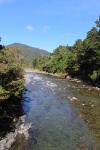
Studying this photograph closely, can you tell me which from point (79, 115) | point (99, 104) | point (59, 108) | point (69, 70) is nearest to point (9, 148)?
point (79, 115)

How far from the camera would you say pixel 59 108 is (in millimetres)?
38438

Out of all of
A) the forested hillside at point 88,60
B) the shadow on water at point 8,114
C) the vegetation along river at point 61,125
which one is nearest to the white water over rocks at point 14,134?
the vegetation along river at point 61,125

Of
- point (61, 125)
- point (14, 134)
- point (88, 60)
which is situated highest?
point (88, 60)

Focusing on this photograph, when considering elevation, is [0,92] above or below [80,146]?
above

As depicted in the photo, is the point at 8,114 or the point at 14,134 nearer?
the point at 14,134

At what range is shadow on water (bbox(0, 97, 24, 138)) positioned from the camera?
82.5ft

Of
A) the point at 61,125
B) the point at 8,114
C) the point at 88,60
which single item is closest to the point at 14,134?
the point at 8,114

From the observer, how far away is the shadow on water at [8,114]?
25.1 m

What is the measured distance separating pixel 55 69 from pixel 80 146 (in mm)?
106513

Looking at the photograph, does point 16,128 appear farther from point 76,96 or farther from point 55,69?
point 55,69

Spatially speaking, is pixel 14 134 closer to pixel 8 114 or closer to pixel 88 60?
pixel 8 114

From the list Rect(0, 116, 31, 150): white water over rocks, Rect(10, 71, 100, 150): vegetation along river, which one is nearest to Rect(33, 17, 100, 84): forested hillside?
Rect(10, 71, 100, 150): vegetation along river

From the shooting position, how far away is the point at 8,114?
29.0m

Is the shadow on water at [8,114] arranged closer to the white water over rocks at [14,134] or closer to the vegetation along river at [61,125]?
the white water over rocks at [14,134]
